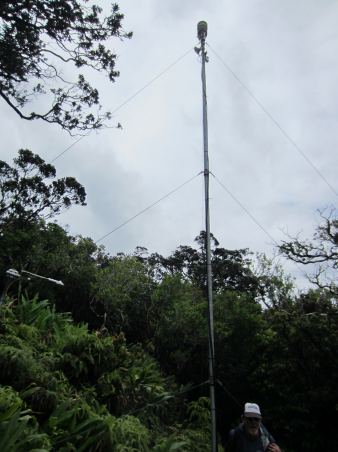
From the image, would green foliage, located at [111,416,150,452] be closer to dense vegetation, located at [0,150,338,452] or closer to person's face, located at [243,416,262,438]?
dense vegetation, located at [0,150,338,452]

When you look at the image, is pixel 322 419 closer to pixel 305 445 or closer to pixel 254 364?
pixel 305 445

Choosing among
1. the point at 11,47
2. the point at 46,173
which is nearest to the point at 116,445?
the point at 11,47

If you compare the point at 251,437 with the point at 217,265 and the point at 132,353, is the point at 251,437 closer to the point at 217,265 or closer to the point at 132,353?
the point at 132,353

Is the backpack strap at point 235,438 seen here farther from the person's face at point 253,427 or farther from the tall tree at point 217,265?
the tall tree at point 217,265

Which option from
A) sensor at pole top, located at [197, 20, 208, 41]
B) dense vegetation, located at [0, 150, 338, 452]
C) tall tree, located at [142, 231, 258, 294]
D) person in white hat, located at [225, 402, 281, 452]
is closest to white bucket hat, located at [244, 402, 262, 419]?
person in white hat, located at [225, 402, 281, 452]

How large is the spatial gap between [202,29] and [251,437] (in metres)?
7.55

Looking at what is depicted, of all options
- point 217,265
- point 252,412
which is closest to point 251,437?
point 252,412

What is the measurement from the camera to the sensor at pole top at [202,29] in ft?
23.1

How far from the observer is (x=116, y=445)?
4754mm

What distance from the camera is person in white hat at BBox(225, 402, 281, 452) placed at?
282 centimetres

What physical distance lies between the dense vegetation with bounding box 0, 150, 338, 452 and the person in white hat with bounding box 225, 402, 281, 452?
175 cm

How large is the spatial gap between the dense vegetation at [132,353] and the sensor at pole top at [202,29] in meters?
6.17

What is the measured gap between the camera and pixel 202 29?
705 centimetres

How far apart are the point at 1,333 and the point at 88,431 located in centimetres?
266
